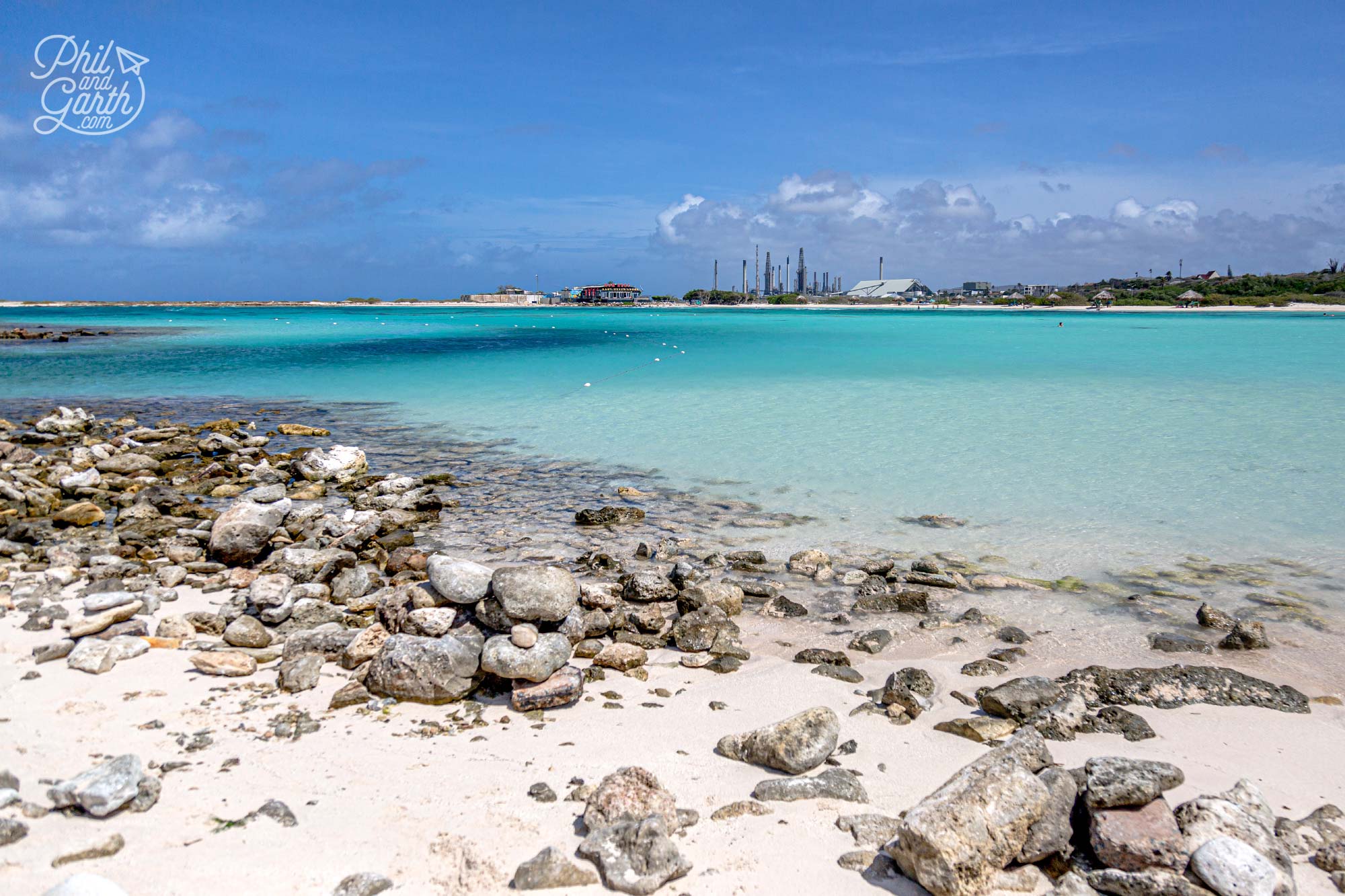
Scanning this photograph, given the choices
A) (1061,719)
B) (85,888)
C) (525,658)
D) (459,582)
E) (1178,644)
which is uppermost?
(459,582)

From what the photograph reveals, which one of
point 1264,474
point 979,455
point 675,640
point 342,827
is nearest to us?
point 342,827

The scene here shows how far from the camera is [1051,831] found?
313 cm

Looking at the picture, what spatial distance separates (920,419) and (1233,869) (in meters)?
14.6

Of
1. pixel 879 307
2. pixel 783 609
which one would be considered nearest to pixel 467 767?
pixel 783 609

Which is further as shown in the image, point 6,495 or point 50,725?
point 6,495

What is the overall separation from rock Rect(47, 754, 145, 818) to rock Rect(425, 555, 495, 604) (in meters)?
2.10

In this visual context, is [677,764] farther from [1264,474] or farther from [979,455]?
[1264,474]

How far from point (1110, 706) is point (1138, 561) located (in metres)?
3.54

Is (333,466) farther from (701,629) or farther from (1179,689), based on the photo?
(1179,689)

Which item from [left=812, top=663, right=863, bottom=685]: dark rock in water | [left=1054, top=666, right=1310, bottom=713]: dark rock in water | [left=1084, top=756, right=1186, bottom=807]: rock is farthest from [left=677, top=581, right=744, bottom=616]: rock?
[left=1084, top=756, right=1186, bottom=807]: rock

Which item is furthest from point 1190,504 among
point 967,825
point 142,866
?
point 142,866

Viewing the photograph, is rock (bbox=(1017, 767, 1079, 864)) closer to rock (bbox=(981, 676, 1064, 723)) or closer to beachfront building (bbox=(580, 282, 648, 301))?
rock (bbox=(981, 676, 1064, 723))

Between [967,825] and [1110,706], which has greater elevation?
[967,825]

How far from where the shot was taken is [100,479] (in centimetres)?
1041
